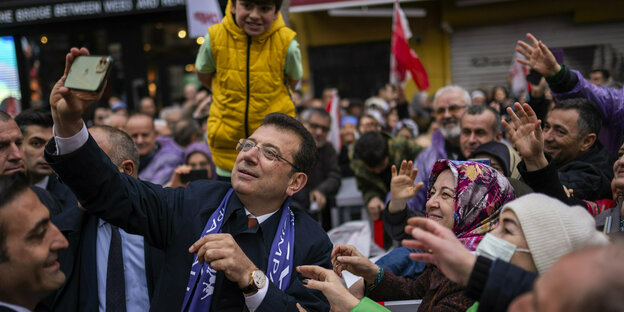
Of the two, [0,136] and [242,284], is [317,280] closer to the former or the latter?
[242,284]

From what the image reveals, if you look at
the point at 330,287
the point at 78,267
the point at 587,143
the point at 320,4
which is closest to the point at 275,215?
the point at 330,287

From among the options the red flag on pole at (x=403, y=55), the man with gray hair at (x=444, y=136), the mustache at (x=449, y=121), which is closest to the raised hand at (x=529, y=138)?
the man with gray hair at (x=444, y=136)

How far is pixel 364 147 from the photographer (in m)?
6.05

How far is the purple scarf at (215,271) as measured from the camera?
260 centimetres

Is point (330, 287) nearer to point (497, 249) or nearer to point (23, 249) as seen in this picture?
point (497, 249)

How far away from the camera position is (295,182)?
10.2 ft

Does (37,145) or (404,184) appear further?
(37,145)

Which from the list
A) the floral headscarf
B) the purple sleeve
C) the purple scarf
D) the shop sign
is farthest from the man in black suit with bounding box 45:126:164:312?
the shop sign

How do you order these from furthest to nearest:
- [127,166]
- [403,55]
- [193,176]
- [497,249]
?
[403,55] → [193,176] → [127,166] → [497,249]

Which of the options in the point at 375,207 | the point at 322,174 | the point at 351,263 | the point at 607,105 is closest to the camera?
the point at 351,263

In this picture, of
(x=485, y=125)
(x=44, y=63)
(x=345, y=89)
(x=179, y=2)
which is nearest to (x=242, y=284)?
(x=485, y=125)

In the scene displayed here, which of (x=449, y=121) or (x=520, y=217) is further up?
(x=520, y=217)

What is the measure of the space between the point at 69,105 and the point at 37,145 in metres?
2.46

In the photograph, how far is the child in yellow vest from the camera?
433 centimetres
